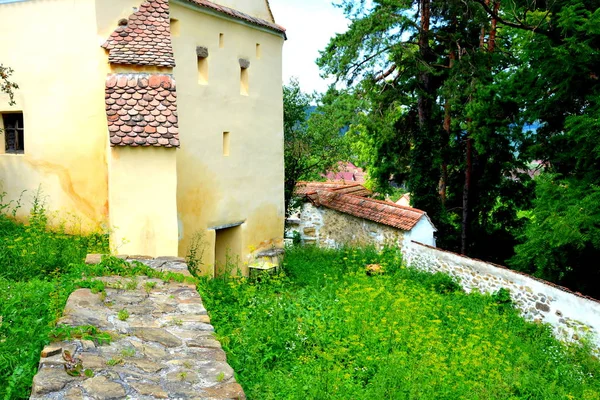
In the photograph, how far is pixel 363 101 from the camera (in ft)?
51.7

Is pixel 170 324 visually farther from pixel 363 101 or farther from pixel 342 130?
pixel 342 130

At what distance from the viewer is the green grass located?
5891 millimetres

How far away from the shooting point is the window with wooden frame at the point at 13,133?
9.91 metres

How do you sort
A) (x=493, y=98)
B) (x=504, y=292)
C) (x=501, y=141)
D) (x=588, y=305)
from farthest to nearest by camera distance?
(x=501, y=141) < (x=493, y=98) < (x=504, y=292) < (x=588, y=305)

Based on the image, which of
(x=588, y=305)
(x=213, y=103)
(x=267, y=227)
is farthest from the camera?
(x=267, y=227)

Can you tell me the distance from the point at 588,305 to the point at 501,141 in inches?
328

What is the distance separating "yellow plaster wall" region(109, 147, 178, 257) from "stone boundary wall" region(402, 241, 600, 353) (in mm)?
7287

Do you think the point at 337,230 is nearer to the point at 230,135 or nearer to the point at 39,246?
the point at 230,135

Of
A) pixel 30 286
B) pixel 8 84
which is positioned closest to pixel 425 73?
pixel 8 84

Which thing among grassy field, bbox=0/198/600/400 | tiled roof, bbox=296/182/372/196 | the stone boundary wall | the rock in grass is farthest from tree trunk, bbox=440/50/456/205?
grassy field, bbox=0/198/600/400

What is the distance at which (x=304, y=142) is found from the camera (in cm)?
1720

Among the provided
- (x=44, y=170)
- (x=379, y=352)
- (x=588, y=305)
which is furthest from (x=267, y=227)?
(x=588, y=305)

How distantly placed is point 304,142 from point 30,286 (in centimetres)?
1225

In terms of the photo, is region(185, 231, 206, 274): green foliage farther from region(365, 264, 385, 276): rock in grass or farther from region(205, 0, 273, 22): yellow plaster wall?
region(205, 0, 273, 22): yellow plaster wall
